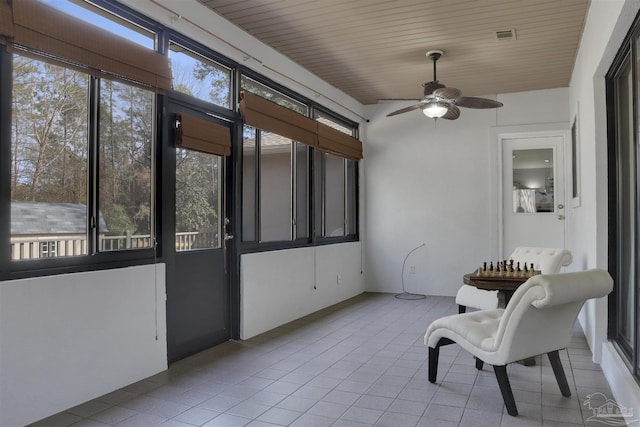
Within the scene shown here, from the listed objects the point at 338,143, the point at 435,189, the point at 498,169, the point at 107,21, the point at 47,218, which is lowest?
the point at 47,218

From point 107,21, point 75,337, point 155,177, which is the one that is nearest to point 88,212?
point 155,177

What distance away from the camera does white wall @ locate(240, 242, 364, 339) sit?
4.20 metres

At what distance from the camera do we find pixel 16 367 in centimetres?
234

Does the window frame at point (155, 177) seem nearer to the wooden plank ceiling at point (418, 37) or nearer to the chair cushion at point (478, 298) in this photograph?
the wooden plank ceiling at point (418, 37)

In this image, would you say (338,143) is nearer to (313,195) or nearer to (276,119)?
(313,195)

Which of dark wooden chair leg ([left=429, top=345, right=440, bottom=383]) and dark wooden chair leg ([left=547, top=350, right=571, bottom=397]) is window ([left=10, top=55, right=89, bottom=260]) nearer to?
dark wooden chair leg ([left=429, top=345, right=440, bottom=383])

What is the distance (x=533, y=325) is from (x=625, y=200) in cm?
110

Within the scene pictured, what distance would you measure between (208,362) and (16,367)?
1.36 m

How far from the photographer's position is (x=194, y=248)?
372 cm

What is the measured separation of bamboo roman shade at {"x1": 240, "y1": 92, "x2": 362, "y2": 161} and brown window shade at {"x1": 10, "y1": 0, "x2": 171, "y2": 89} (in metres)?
1.01

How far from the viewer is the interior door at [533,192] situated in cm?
596

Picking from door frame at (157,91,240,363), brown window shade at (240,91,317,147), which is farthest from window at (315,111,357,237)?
door frame at (157,91,240,363)

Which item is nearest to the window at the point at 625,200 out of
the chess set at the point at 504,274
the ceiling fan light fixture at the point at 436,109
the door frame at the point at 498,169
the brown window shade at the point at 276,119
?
the chess set at the point at 504,274

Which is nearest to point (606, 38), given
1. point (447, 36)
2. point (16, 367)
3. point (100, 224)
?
point (447, 36)
